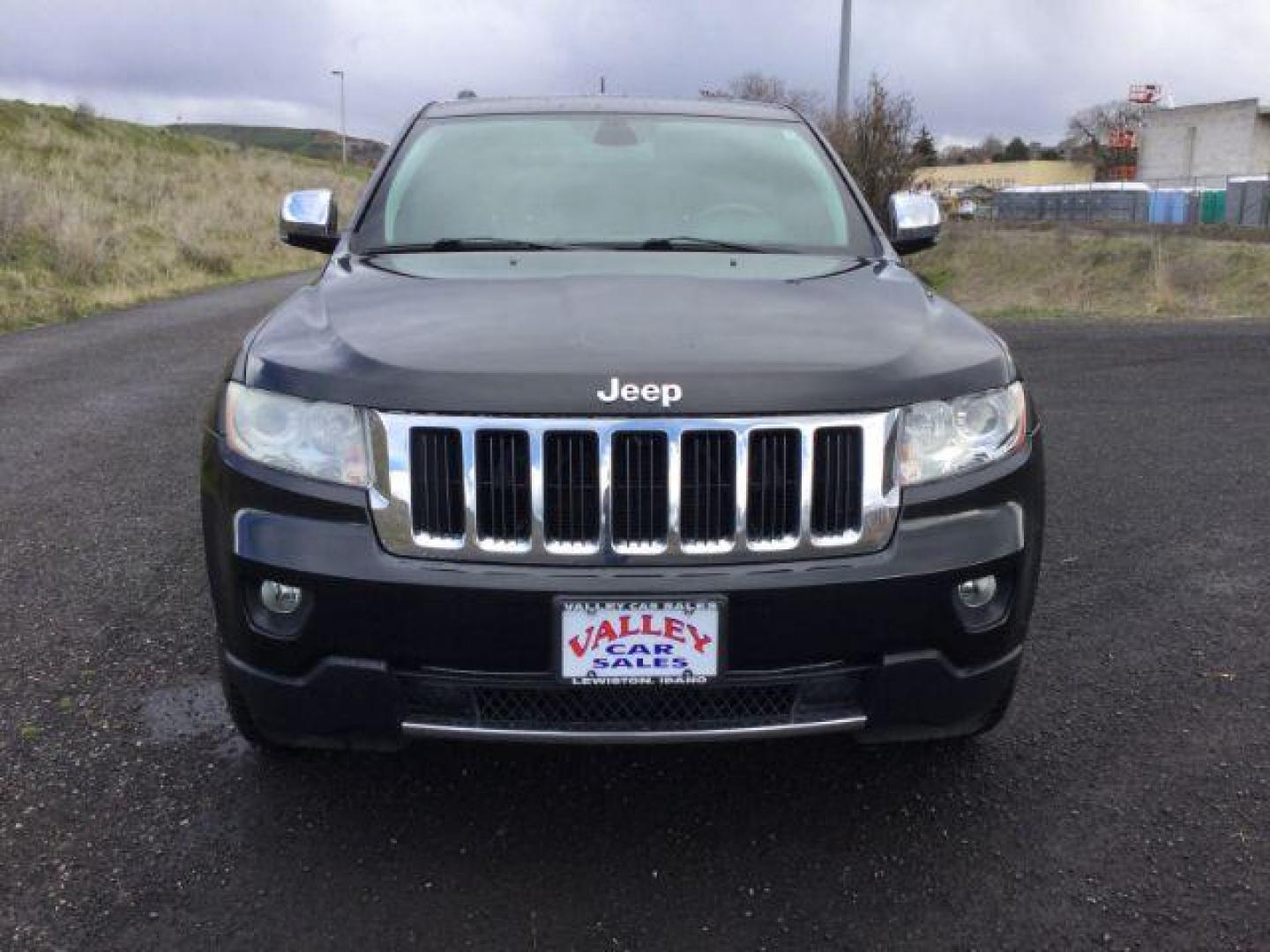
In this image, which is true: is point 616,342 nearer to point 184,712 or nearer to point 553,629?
point 553,629

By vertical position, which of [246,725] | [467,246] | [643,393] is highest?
[467,246]

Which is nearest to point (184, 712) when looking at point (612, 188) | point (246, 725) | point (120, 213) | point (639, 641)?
point (246, 725)

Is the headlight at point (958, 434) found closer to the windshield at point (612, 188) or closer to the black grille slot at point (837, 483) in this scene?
the black grille slot at point (837, 483)

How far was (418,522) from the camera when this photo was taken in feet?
7.27

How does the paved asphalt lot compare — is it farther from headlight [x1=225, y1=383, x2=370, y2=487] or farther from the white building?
the white building

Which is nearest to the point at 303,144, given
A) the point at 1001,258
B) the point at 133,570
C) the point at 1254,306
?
the point at 1001,258

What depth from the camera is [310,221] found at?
145 inches

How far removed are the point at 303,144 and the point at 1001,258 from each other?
108319 mm

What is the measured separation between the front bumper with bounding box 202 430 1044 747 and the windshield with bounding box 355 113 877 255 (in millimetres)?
1255

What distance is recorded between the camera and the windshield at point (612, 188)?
132 inches

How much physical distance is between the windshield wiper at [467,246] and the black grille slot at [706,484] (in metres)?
1.19

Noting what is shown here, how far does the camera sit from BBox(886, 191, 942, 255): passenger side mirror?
3.75 metres

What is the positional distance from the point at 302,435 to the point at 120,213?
78.8 ft

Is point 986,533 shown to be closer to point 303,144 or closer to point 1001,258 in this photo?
point 1001,258
